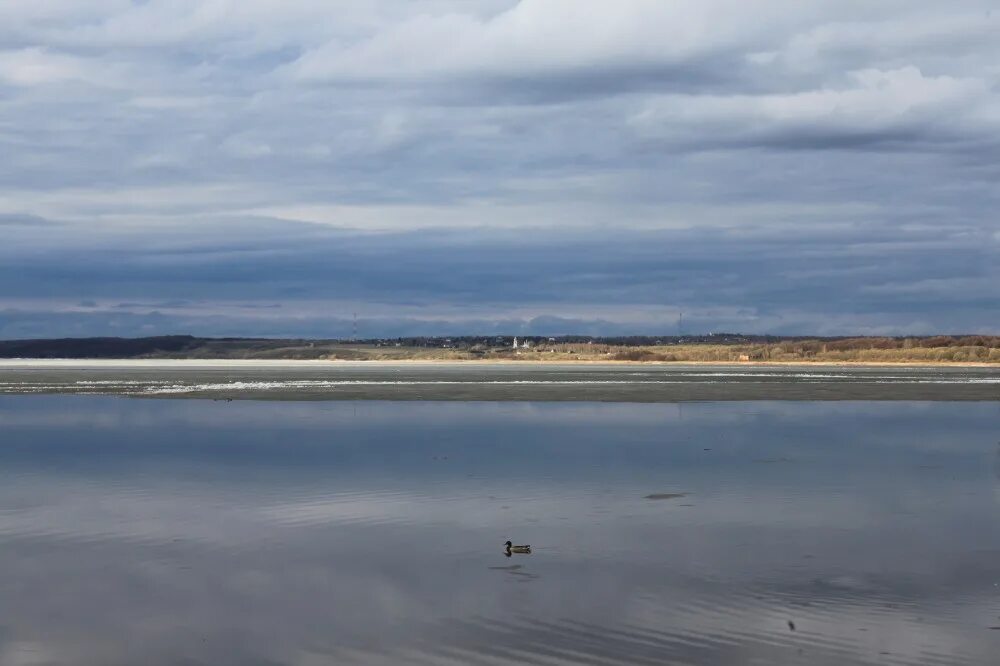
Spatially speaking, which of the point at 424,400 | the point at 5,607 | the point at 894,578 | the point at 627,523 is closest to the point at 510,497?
the point at 627,523

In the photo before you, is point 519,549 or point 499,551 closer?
point 519,549

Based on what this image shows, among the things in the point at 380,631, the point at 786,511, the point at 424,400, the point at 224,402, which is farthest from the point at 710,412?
the point at 380,631

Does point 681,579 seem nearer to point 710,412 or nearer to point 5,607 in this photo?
point 5,607

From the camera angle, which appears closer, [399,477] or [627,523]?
[627,523]

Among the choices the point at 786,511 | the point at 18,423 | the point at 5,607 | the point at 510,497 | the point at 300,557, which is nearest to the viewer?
the point at 5,607

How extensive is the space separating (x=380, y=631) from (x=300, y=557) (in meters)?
4.57

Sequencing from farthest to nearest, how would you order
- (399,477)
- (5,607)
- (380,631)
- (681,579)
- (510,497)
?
1. (399,477)
2. (510,497)
3. (681,579)
4. (5,607)
5. (380,631)

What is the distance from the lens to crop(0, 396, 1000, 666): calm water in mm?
13109

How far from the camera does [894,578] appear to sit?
52.9ft

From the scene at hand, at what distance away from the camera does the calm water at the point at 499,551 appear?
1311cm

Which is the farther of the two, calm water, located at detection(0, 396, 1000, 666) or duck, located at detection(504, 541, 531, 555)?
duck, located at detection(504, 541, 531, 555)

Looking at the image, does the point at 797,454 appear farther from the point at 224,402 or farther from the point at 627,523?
the point at 224,402

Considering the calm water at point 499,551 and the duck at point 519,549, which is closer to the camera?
the calm water at point 499,551

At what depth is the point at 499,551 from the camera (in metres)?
18.3
